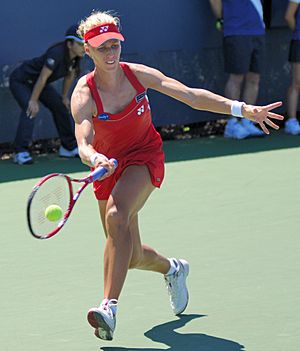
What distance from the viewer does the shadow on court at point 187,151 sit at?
10.6 metres

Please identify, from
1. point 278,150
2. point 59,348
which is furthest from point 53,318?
point 278,150

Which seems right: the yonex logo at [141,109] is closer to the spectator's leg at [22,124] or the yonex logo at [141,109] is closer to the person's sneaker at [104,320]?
the person's sneaker at [104,320]

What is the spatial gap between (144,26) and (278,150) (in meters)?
2.13

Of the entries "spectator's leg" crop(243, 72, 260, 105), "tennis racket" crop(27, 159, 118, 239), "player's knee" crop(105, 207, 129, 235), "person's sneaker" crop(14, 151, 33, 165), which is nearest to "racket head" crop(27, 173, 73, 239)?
"tennis racket" crop(27, 159, 118, 239)

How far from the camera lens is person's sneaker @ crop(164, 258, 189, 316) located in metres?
6.07

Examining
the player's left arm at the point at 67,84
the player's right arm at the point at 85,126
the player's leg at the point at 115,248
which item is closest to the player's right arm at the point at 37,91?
the player's left arm at the point at 67,84

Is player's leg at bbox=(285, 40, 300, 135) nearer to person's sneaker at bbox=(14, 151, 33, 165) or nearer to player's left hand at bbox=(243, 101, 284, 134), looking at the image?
person's sneaker at bbox=(14, 151, 33, 165)

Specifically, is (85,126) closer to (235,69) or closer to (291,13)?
(235,69)

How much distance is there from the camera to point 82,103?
579cm

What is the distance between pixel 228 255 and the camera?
23.8 feet

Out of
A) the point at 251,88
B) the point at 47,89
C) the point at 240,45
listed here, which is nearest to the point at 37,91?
the point at 47,89

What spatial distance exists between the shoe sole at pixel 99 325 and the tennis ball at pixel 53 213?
0.52 meters

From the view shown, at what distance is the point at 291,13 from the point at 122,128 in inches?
271

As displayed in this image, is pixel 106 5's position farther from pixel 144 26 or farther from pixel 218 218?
pixel 218 218
